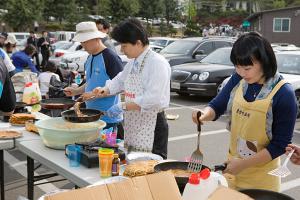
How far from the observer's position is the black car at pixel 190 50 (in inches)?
510

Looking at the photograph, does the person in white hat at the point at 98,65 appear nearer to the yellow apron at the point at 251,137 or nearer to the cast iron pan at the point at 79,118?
the cast iron pan at the point at 79,118

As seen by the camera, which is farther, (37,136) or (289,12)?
(289,12)

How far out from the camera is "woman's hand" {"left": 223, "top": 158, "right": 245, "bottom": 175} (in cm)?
240

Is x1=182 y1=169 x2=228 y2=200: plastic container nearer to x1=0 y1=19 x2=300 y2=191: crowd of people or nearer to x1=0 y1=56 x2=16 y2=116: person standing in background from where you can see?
x1=0 y1=19 x2=300 y2=191: crowd of people

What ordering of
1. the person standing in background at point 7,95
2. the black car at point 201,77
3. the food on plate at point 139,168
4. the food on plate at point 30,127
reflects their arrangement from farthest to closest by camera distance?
the black car at point 201,77, the food on plate at point 30,127, the person standing in background at point 7,95, the food on plate at point 139,168

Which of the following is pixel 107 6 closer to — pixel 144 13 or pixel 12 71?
pixel 144 13

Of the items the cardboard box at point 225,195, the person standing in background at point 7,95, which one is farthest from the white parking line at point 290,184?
the cardboard box at point 225,195

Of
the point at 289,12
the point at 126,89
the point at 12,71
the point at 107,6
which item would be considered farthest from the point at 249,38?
the point at 107,6

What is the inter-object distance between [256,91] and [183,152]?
4.17m

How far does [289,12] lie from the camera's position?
3603 centimetres

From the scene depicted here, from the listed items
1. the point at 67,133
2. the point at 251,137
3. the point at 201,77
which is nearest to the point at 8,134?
the point at 67,133

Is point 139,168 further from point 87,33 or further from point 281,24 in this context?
point 281,24

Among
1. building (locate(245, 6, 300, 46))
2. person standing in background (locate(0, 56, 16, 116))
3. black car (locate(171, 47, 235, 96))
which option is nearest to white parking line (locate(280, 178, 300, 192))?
person standing in background (locate(0, 56, 16, 116))

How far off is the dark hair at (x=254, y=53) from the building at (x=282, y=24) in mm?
34643
